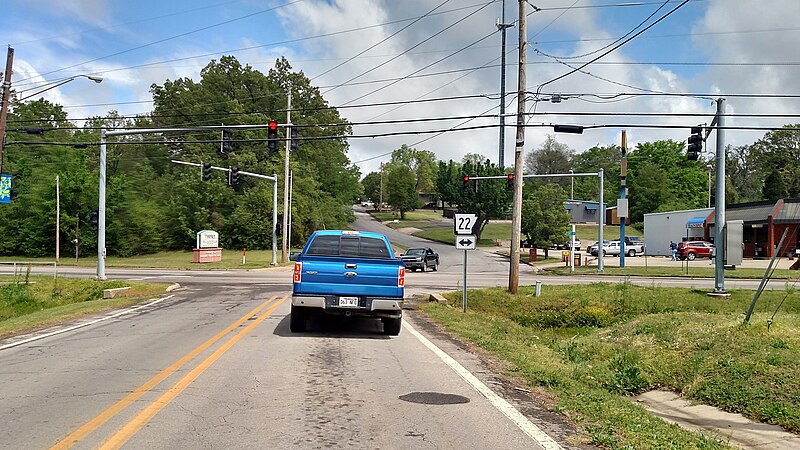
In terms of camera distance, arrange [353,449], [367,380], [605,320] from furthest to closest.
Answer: [605,320] < [367,380] < [353,449]

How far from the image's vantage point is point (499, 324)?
16828mm

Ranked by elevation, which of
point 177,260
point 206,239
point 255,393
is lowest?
point 177,260

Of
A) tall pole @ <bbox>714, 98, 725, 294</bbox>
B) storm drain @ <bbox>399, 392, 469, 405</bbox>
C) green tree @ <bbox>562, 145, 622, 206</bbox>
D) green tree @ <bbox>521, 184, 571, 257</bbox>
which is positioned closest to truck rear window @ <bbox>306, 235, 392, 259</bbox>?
storm drain @ <bbox>399, 392, 469, 405</bbox>

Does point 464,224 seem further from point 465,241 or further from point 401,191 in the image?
point 401,191

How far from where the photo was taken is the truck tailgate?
12.5 meters

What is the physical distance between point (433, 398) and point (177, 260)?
175 ft

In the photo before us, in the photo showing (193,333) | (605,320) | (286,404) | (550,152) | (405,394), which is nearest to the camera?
(286,404)

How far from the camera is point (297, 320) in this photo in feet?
43.9

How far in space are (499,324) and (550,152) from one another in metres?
145

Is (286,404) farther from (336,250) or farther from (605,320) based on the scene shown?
(605,320)

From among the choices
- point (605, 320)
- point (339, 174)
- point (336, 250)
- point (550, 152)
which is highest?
point (550, 152)

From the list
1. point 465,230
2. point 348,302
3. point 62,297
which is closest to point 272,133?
point 62,297

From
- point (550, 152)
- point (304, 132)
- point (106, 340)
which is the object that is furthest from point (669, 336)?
point (550, 152)

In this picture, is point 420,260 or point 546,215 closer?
point 420,260
